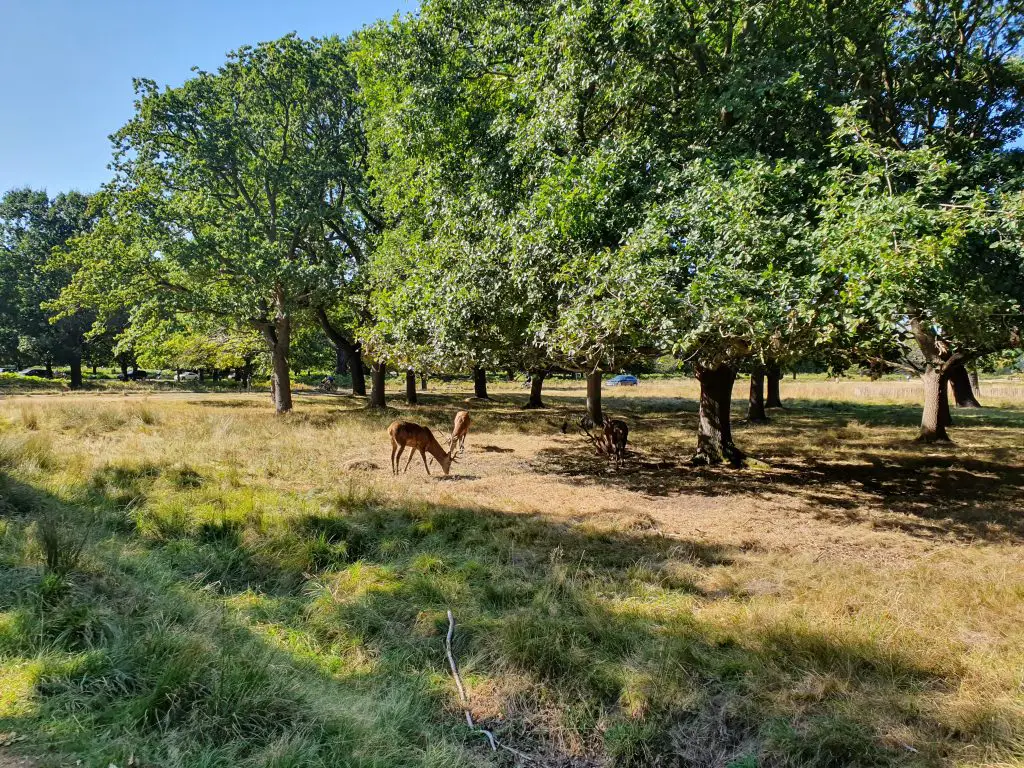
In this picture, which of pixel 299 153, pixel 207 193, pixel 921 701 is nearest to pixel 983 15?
pixel 921 701

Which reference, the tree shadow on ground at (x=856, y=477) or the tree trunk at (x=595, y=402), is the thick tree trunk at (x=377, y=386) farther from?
the tree shadow on ground at (x=856, y=477)

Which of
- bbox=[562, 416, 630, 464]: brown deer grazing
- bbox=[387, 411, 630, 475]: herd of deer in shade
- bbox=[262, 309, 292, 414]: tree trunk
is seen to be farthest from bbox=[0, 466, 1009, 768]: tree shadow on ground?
bbox=[262, 309, 292, 414]: tree trunk

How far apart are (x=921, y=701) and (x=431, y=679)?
3.69 meters

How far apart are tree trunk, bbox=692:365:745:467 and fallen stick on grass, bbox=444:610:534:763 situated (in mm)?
9904

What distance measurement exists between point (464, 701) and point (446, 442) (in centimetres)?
1189

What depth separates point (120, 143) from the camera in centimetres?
1809

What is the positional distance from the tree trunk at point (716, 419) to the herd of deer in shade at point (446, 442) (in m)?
2.01

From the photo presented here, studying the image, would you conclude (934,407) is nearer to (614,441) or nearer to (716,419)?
(716,419)

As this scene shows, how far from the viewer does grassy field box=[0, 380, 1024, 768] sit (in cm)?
343

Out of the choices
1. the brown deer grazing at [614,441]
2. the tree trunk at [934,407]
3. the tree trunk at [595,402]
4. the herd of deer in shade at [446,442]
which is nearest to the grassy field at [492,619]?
the herd of deer in shade at [446,442]

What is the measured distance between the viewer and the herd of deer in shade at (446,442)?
1123 centimetres

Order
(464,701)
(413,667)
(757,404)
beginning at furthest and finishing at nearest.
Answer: (757,404) < (413,667) < (464,701)

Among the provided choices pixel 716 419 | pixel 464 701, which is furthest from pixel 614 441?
pixel 464 701

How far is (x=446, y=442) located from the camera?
51.9ft
